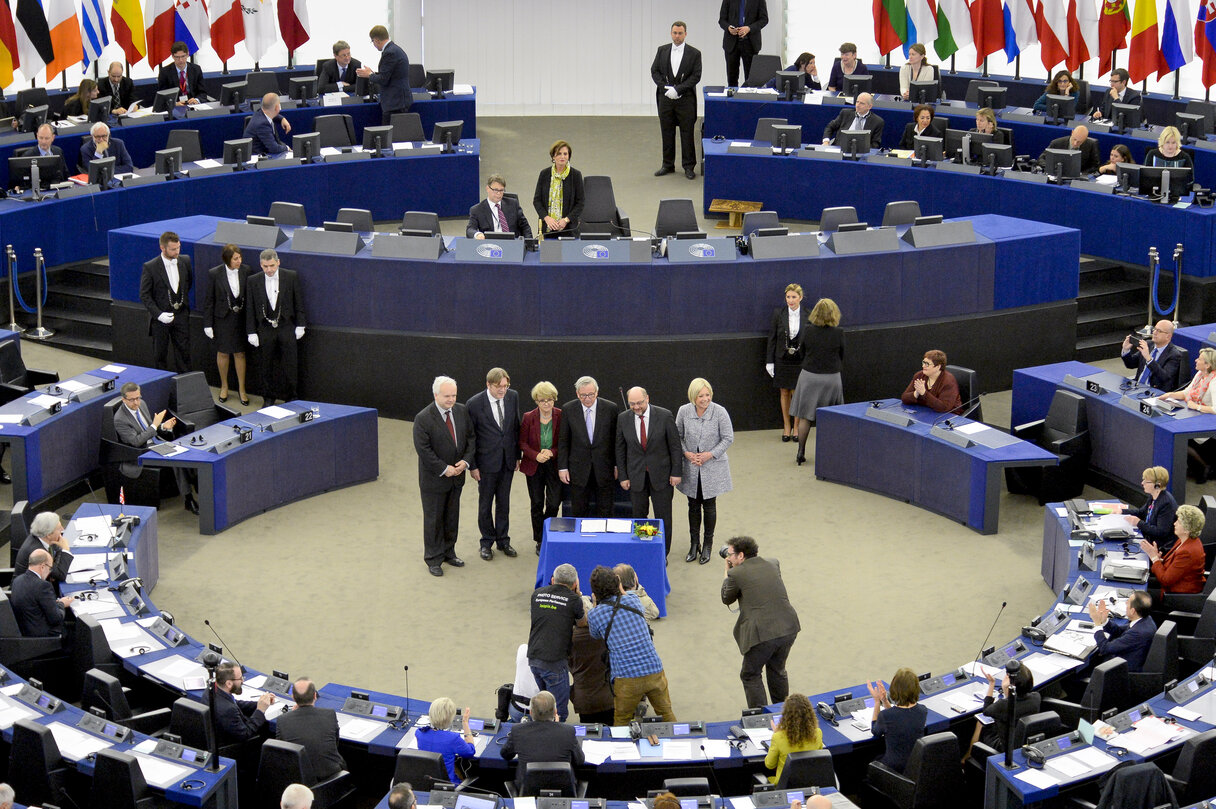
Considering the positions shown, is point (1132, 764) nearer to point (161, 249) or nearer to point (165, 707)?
point (165, 707)

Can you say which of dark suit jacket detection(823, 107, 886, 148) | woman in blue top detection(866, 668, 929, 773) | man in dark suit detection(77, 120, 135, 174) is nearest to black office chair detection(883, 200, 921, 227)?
dark suit jacket detection(823, 107, 886, 148)

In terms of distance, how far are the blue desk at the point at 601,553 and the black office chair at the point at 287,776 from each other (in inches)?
122

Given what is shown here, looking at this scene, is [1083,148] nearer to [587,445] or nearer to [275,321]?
[587,445]

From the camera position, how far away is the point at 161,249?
1598 cm

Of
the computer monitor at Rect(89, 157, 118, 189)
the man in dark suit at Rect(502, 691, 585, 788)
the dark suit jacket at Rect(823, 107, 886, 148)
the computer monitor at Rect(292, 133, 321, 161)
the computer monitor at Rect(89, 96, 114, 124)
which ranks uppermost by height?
the computer monitor at Rect(89, 96, 114, 124)

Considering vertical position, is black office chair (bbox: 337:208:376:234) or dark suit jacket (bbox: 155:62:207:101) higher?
dark suit jacket (bbox: 155:62:207:101)

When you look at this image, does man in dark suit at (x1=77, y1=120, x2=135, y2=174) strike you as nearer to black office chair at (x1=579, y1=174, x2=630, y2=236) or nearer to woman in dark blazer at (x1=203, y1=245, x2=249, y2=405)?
woman in dark blazer at (x1=203, y1=245, x2=249, y2=405)

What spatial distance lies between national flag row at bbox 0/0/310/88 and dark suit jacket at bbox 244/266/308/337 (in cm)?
822

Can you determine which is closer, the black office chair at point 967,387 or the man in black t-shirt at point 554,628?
the man in black t-shirt at point 554,628

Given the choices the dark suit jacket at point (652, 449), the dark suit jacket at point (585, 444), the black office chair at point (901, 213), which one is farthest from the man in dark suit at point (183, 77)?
the dark suit jacket at point (652, 449)

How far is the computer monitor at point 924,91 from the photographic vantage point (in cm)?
2184

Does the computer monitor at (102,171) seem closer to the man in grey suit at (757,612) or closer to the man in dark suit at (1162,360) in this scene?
the man in grey suit at (757,612)

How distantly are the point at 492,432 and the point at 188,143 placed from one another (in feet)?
29.6

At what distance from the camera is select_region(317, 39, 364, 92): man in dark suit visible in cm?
2303
